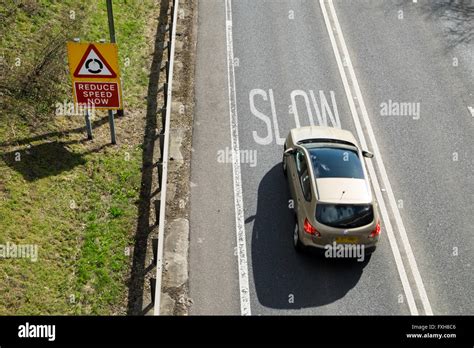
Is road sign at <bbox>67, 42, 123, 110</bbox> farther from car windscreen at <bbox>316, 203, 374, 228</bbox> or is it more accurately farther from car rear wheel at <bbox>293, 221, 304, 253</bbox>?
car windscreen at <bbox>316, 203, 374, 228</bbox>

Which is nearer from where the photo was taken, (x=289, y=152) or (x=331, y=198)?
(x=331, y=198)

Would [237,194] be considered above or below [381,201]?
above

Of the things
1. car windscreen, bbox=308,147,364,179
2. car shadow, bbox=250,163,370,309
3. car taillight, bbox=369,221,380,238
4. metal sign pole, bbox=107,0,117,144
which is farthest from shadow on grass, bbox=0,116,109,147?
car taillight, bbox=369,221,380,238

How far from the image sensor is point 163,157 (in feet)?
50.4

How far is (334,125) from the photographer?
58.0 ft

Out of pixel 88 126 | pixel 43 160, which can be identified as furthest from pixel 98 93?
pixel 43 160

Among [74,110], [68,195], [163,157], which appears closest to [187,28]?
[74,110]

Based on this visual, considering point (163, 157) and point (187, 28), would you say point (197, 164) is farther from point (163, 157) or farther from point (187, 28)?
point (187, 28)

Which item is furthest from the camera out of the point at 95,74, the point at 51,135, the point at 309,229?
the point at 51,135

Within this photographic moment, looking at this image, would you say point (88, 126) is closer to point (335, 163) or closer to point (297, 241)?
point (297, 241)

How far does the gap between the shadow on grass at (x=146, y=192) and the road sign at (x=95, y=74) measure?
5.51 feet

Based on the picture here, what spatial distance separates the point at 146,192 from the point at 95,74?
3025 mm

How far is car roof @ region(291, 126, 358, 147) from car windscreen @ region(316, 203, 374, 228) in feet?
8.39
